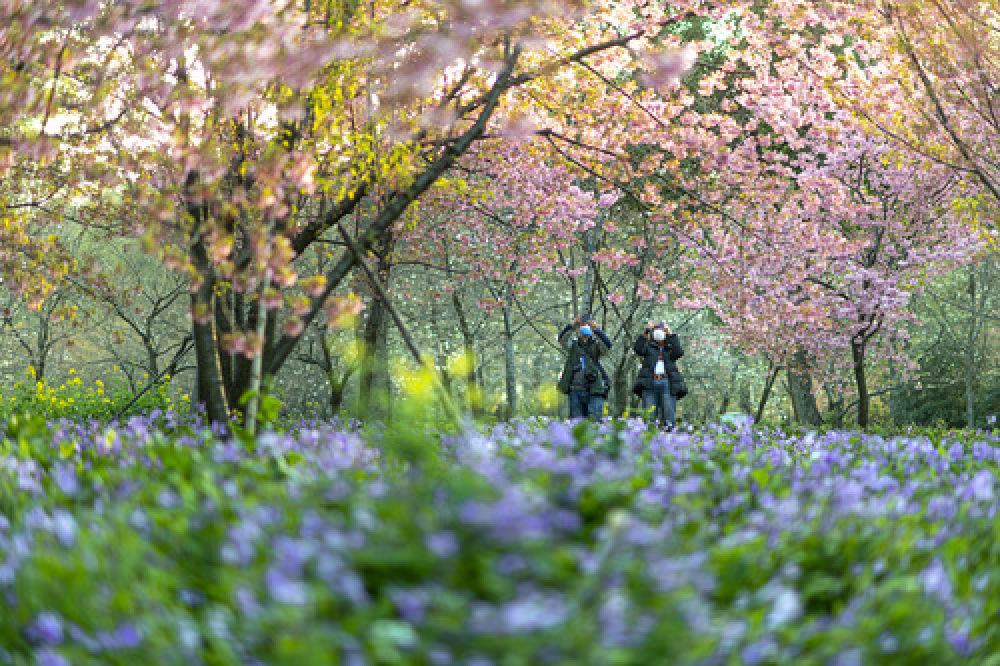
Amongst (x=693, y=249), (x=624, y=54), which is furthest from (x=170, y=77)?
(x=693, y=249)

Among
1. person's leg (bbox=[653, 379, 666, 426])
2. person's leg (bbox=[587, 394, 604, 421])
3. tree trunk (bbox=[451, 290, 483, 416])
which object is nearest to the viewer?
person's leg (bbox=[587, 394, 604, 421])

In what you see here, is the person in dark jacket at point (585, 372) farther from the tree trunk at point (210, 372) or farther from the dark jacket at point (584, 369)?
the tree trunk at point (210, 372)

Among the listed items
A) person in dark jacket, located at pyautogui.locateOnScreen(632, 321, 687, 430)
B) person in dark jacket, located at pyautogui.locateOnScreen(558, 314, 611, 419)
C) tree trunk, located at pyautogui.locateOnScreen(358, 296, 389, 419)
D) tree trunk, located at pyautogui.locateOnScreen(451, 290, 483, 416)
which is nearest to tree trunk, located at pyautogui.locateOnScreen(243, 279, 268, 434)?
tree trunk, located at pyautogui.locateOnScreen(451, 290, 483, 416)

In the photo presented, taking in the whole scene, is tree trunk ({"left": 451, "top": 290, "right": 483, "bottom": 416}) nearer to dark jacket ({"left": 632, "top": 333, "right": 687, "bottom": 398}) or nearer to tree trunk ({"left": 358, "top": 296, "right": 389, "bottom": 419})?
tree trunk ({"left": 358, "top": 296, "right": 389, "bottom": 419})

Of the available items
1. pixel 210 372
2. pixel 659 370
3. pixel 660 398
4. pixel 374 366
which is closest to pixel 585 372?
pixel 659 370

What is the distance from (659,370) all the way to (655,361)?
0.20 meters

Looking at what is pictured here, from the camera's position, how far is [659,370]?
15.7 meters

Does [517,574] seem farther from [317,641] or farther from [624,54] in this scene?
[624,54]

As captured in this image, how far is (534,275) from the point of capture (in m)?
22.6

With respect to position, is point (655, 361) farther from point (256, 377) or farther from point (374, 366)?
point (256, 377)

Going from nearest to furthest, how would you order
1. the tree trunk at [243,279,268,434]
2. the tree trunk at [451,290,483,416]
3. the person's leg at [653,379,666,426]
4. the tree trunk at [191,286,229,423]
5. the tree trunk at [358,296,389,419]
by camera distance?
the tree trunk at [243,279,268,434], the tree trunk at [191,286,229,423], the person's leg at [653,379,666,426], the tree trunk at [358,296,389,419], the tree trunk at [451,290,483,416]

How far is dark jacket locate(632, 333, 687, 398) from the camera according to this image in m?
15.8

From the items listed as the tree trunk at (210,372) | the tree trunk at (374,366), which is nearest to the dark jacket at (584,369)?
the tree trunk at (374,366)

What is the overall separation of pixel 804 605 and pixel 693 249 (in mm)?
23761
